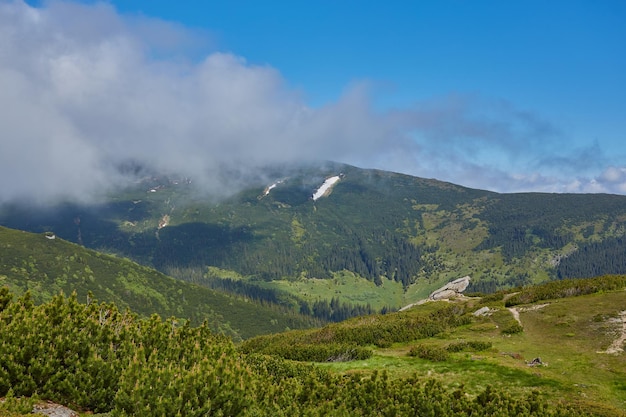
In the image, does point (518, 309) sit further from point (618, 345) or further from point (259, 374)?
point (259, 374)

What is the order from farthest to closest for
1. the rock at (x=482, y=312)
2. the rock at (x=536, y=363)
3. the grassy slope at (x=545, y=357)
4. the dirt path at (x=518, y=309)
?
the rock at (x=482, y=312), the dirt path at (x=518, y=309), the rock at (x=536, y=363), the grassy slope at (x=545, y=357)

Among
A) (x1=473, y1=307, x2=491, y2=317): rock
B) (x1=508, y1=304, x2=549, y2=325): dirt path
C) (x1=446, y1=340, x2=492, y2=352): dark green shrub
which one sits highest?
(x1=508, y1=304, x2=549, y2=325): dirt path

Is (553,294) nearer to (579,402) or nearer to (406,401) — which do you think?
(579,402)

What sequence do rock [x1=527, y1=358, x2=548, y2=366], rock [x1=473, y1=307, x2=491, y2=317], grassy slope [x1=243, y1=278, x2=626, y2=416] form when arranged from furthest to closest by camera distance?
1. rock [x1=473, y1=307, x2=491, y2=317]
2. rock [x1=527, y1=358, x2=548, y2=366]
3. grassy slope [x1=243, y1=278, x2=626, y2=416]

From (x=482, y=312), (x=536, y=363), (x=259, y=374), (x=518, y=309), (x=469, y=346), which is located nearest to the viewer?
(x=259, y=374)

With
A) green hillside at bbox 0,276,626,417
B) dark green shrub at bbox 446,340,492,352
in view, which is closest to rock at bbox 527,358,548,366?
green hillside at bbox 0,276,626,417

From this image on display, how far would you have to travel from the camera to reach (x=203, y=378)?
2083cm

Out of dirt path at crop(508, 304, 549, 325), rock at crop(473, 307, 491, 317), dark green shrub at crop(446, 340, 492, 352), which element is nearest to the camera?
dark green shrub at crop(446, 340, 492, 352)

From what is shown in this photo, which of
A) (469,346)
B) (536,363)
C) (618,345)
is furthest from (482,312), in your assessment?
(536,363)

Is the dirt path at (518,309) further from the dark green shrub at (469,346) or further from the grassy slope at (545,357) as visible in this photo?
the dark green shrub at (469,346)

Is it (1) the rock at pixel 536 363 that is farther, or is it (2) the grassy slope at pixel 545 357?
(1) the rock at pixel 536 363

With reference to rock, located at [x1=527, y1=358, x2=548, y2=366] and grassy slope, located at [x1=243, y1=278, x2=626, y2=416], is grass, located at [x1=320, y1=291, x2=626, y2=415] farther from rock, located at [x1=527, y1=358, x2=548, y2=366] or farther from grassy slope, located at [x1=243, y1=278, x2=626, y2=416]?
rock, located at [x1=527, y1=358, x2=548, y2=366]

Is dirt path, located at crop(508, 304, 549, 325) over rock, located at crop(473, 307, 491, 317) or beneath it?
over

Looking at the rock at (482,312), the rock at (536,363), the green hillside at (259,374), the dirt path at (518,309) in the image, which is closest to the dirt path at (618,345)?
the green hillside at (259,374)
